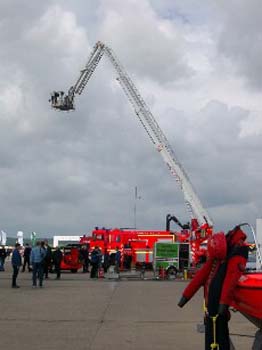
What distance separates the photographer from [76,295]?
19875mm

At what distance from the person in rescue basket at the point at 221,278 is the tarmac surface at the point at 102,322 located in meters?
3.07

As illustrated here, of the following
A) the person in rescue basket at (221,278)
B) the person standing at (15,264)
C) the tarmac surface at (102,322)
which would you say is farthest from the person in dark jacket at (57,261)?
the person in rescue basket at (221,278)

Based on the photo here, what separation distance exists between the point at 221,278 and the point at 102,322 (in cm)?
654

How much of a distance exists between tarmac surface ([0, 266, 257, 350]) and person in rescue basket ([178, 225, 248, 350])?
3.07 metres

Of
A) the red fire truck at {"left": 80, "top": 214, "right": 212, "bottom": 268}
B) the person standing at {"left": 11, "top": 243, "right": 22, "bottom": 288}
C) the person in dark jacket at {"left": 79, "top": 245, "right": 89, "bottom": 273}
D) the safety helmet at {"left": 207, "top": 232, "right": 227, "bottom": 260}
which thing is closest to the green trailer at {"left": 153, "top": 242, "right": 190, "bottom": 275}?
the red fire truck at {"left": 80, "top": 214, "right": 212, "bottom": 268}

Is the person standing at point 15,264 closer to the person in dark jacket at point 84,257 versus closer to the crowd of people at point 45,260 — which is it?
the crowd of people at point 45,260

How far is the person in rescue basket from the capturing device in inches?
285

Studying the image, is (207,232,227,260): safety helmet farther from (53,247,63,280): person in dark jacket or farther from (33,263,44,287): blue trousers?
(53,247,63,280): person in dark jacket

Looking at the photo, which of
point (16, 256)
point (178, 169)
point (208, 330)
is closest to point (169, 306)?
point (16, 256)

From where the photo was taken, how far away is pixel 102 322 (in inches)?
529

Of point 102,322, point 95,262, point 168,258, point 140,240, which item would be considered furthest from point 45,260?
point 140,240

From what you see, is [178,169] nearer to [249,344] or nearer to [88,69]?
[88,69]

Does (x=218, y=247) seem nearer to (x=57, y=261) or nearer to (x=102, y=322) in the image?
(x=102, y=322)

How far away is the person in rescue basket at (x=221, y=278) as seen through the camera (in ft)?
23.7
